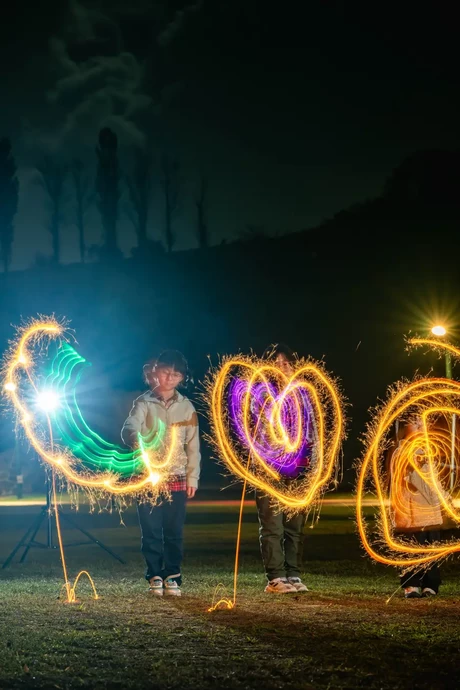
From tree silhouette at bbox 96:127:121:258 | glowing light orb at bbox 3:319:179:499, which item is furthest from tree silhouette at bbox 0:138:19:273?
glowing light orb at bbox 3:319:179:499

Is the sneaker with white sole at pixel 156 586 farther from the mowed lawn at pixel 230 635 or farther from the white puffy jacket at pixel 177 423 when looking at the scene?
the white puffy jacket at pixel 177 423

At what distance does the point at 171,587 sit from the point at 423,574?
247 centimetres

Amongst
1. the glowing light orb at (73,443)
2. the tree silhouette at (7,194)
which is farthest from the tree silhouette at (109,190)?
the glowing light orb at (73,443)

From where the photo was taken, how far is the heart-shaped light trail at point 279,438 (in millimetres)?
11117

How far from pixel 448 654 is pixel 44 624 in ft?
10.7

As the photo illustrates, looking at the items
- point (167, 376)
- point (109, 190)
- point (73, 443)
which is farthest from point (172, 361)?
point (109, 190)

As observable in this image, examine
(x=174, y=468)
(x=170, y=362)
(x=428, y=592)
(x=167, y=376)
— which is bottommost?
(x=428, y=592)

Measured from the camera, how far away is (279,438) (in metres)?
11.3

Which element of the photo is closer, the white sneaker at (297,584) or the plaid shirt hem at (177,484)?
the white sneaker at (297,584)

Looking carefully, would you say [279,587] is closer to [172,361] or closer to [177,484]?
[177,484]

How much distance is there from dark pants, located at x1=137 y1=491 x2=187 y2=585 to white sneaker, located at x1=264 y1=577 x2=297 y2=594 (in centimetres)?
92

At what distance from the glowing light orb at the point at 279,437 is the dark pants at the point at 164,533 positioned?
707 mm

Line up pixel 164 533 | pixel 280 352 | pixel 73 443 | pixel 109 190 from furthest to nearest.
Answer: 1. pixel 109 190
2. pixel 73 443
3. pixel 280 352
4. pixel 164 533

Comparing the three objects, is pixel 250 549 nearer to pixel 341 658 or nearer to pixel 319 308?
pixel 341 658
